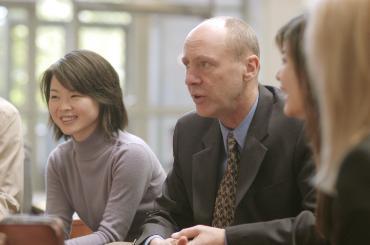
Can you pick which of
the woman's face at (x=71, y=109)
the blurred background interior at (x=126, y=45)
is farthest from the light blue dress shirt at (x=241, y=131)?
the blurred background interior at (x=126, y=45)

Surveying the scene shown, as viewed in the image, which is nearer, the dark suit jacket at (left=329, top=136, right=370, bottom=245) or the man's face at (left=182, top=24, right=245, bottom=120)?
the dark suit jacket at (left=329, top=136, right=370, bottom=245)

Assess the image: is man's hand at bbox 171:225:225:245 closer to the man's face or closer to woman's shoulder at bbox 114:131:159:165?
the man's face

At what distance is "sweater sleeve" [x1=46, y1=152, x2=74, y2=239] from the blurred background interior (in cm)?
406

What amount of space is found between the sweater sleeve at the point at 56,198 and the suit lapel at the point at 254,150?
0.95 metres

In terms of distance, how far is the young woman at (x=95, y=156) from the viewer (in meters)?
2.70

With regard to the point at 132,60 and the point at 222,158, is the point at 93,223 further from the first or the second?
the point at 132,60

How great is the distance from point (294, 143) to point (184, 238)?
528 mm

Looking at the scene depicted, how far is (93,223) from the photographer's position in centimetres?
283

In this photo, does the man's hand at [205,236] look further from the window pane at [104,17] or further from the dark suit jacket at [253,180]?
the window pane at [104,17]

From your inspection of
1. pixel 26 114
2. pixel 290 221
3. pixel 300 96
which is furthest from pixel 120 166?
pixel 26 114

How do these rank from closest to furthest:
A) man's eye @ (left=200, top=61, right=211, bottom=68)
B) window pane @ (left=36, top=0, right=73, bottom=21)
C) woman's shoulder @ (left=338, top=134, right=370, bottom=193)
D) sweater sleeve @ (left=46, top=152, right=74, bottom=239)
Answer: woman's shoulder @ (left=338, top=134, right=370, bottom=193) < man's eye @ (left=200, top=61, right=211, bottom=68) < sweater sleeve @ (left=46, top=152, right=74, bottom=239) < window pane @ (left=36, top=0, right=73, bottom=21)

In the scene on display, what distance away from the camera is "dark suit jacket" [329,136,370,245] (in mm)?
1354

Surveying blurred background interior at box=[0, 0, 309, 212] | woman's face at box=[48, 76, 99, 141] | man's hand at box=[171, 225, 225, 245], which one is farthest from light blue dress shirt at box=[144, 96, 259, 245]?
blurred background interior at box=[0, 0, 309, 212]

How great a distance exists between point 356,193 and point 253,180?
3.13 ft
